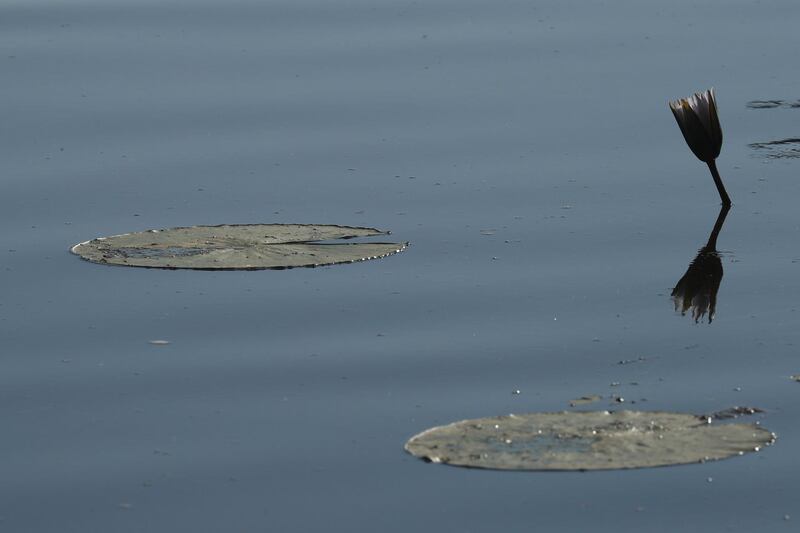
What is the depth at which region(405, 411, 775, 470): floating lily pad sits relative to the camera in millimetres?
3977

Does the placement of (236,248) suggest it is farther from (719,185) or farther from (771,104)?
(771,104)

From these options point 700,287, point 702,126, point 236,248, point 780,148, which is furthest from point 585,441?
point 780,148

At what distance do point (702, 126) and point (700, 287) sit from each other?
1.23 m

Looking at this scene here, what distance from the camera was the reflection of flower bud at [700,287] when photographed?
517 centimetres

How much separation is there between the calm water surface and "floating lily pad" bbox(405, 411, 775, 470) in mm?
60

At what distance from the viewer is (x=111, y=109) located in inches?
306

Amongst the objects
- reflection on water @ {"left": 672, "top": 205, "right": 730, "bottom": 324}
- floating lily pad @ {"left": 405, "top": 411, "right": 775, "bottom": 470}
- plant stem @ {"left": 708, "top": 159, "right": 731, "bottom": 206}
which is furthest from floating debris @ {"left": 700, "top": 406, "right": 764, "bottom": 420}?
plant stem @ {"left": 708, "top": 159, "right": 731, "bottom": 206}

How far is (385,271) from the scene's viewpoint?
18.3 feet

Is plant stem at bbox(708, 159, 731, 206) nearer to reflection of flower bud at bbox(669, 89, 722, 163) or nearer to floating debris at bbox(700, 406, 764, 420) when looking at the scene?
reflection of flower bud at bbox(669, 89, 722, 163)

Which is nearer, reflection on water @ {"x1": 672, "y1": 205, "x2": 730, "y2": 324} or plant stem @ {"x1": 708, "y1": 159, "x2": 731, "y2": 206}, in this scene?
reflection on water @ {"x1": 672, "y1": 205, "x2": 730, "y2": 324}

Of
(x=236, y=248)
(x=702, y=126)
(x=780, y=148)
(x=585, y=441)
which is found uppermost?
(x=702, y=126)

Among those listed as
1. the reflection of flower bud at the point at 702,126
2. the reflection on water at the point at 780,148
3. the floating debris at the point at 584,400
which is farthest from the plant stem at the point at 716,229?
the floating debris at the point at 584,400

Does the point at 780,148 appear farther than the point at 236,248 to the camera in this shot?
Yes

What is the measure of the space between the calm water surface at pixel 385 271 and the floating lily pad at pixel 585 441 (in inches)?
2.3
